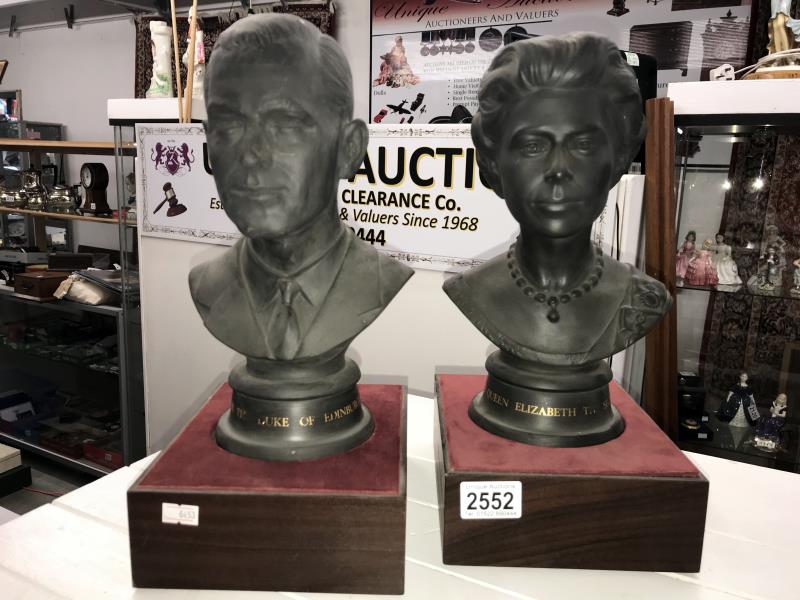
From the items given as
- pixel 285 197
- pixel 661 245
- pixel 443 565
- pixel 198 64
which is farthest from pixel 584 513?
pixel 198 64

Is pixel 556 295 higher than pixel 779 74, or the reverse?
pixel 779 74

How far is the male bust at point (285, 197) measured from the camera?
3.18 feet

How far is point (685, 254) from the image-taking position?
2.09 m

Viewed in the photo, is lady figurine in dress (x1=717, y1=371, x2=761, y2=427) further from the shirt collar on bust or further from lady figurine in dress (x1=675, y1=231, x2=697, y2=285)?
the shirt collar on bust

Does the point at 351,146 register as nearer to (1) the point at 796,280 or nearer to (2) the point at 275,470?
(2) the point at 275,470

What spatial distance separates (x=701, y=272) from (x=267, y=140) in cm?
167

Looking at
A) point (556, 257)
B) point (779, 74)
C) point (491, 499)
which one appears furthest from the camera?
point (779, 74)

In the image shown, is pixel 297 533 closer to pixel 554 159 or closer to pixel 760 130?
pixel 554 159

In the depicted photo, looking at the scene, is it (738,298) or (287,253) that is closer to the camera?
(287,253)

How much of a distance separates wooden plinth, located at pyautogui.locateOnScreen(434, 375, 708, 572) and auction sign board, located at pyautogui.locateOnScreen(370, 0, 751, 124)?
67.8 inches

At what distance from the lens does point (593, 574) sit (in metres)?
1.10

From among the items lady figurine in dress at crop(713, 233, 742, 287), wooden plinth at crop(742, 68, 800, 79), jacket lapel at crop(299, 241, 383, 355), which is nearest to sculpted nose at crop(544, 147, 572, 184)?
jacket lapel at crop(299, 241, 383, 355)

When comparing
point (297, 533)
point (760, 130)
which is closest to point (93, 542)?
point (297, 533)

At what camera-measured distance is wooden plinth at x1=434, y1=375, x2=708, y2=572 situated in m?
1.06
